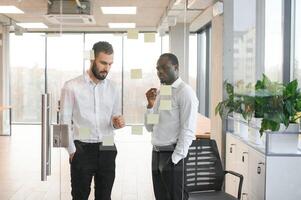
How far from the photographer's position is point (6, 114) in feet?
13.3

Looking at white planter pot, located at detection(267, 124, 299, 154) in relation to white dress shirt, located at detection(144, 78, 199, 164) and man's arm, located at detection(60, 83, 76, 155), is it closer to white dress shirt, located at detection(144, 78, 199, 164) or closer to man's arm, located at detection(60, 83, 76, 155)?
white dress shirt, located at detection(144, 78, 199, 164)

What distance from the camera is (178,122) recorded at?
330 cm

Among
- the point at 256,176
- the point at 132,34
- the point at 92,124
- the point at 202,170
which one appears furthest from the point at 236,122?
the point at 92,124

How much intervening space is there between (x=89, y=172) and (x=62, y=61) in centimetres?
119

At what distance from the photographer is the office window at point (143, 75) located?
349cm

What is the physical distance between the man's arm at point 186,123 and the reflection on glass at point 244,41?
1.56 meters

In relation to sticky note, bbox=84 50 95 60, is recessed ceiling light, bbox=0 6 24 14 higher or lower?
higher

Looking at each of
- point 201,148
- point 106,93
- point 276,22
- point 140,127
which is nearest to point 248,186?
point 201,148

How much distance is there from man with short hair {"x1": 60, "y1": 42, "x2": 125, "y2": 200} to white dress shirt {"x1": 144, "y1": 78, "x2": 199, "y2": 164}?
0.34 meters

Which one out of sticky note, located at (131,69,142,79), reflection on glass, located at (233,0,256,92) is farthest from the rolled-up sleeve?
reflection on glass, located at (233,0,256,92)

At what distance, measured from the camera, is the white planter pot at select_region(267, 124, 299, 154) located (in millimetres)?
3252

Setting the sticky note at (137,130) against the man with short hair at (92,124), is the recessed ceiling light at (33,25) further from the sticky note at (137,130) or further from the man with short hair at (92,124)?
the sticky note at (137,130)

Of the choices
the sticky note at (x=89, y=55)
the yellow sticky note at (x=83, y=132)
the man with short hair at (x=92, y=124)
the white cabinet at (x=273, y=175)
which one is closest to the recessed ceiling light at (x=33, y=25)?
the sticky note at (x=89, y=55)

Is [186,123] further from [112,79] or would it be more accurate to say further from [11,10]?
[11,10]
